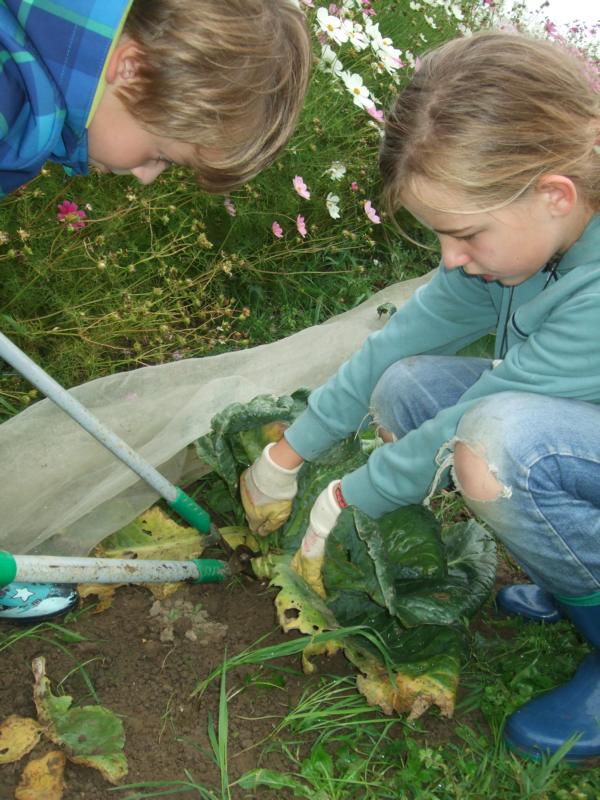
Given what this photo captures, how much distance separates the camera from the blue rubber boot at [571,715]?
59.6 inches

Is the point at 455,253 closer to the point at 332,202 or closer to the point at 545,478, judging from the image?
the point at 545,478

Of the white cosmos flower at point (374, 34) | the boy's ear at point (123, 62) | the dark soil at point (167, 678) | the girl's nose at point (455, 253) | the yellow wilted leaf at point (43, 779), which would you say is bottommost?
the dark soil at point (167, 678)

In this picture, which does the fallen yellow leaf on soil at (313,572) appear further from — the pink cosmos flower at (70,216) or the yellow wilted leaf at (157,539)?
the pink cosmos flower at (70,216)

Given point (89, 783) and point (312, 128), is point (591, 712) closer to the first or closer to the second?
point (89, 783)

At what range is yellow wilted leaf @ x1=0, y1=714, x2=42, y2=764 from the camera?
4.58ft

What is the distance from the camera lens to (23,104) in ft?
4.25

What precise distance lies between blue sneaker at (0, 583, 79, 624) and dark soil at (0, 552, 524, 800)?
44mm

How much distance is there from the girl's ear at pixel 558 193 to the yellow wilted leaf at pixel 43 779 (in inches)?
49.3

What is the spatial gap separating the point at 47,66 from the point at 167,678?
1092 mm

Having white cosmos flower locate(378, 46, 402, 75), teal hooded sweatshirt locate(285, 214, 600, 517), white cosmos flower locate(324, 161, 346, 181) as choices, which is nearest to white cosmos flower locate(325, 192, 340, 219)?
white cosmos flower locate(324, 161, 346, 181)

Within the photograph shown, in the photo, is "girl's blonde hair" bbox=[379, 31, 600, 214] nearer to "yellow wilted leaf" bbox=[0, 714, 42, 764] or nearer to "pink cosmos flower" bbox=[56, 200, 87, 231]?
"pink cosmos flower" bbox=[56, 200, 87, 231]

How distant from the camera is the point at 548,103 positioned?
1.36m

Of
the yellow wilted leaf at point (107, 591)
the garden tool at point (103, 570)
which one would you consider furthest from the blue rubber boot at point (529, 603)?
the yellow wilted leaf at point (107, 591)

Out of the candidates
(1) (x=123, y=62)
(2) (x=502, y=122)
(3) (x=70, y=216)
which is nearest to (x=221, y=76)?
(1) (x=123, y=62)
